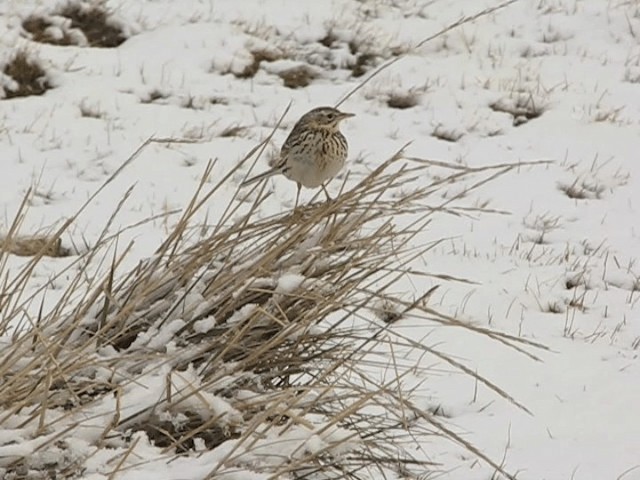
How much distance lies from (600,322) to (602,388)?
809 millimetres

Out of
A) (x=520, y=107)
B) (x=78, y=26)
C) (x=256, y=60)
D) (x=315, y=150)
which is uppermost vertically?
(x=315, y=150)

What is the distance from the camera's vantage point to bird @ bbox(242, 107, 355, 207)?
4.87 metres

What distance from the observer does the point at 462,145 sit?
877 centimetres

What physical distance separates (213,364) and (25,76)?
22.4 feet

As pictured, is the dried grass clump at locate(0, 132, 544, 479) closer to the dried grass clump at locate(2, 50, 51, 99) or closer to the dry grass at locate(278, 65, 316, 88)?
the dried grass clump at locate(2, 50, 51, 99)

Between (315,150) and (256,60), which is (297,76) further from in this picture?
(315,150)

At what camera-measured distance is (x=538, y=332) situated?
5.80 meters

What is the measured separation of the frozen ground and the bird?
1.10 m

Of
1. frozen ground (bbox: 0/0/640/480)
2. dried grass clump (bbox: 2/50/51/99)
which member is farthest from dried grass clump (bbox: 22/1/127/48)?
dried grass clump (bbox: 2/50/51/99)

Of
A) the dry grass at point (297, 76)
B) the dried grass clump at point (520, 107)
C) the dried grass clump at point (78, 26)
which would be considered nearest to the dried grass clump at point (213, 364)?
the dried grass clump at point (520, 107)

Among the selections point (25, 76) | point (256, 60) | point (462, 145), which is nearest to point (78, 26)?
point (25, 76)

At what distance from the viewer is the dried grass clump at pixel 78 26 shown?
988 centimetres

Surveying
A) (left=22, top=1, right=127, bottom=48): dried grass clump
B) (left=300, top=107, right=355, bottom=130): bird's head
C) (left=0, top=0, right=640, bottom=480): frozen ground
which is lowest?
(left=0, top=0, right=640, bottom=480): frozen ground

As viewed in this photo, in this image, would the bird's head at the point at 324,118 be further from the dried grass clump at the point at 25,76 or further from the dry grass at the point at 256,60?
the dry grass at the point at 256,60
